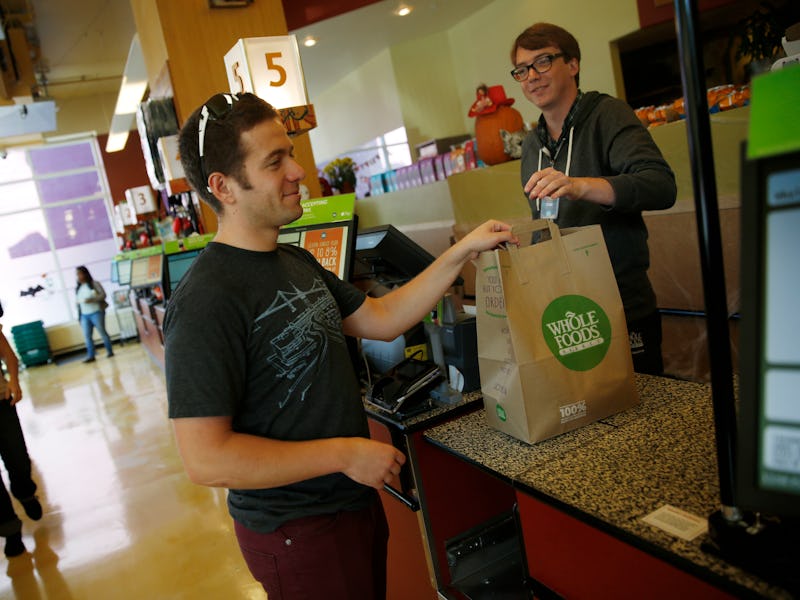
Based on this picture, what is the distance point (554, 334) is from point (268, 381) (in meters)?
0.60

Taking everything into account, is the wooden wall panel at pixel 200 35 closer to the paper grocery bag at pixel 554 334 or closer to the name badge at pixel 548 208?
the name badge at pixel 548 208

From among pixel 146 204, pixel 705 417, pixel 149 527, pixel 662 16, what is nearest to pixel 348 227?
pixel 705 417

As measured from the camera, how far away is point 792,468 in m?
0.66

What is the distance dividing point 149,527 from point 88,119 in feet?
36.4

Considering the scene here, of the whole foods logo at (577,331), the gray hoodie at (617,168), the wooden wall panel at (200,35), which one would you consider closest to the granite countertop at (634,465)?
the whole foods logo at (577,331)

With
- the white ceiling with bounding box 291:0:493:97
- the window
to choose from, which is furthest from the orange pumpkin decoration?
the window

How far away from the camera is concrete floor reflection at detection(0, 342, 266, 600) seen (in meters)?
3.37

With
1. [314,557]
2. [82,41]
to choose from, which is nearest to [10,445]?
[314,557]

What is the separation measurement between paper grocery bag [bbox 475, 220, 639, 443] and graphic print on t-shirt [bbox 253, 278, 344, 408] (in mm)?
374

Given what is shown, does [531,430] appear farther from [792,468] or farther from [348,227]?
[348,227]

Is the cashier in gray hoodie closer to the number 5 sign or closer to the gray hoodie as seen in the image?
the gray hoodie

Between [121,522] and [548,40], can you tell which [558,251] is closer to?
[548,40]

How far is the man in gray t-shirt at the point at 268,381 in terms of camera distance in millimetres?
1213

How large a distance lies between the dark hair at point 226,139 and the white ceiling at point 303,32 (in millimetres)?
6413
